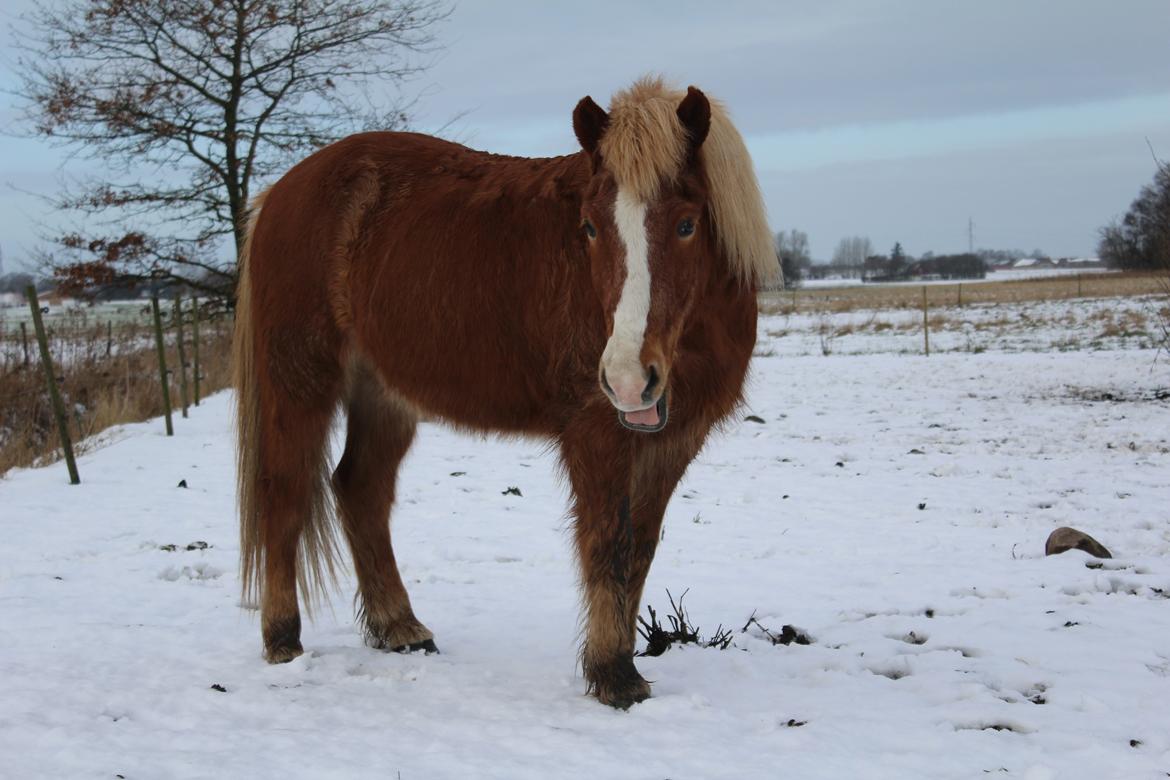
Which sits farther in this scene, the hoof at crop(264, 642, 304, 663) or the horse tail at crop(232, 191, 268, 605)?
the horse tail at crop(232, 191, 268, 605)

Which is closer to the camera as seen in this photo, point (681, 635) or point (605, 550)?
point (605, 550)

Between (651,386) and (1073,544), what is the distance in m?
3.52

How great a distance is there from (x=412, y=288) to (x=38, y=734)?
73.8 inches

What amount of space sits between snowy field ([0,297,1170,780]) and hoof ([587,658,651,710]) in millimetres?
59

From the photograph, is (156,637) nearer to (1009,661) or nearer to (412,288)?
(412,288)

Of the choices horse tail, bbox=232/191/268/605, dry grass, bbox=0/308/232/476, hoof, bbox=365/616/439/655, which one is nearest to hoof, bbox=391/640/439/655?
A: hoof, bbox=365/616/439/655

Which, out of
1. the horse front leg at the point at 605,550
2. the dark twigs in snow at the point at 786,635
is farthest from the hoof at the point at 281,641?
the dark twigs in snow at the point at 786,635

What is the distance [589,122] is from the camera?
2.93 m

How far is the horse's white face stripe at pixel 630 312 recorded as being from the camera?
251 cm

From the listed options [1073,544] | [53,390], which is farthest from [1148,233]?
[53,390]

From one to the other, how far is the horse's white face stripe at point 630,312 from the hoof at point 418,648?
5.87ft

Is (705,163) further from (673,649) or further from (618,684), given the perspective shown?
(673,649)

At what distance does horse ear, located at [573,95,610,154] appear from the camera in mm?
2896

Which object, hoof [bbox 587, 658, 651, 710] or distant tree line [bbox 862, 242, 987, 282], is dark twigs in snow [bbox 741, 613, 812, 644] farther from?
distant tree line [bbox 862, 242, 987, 282]
